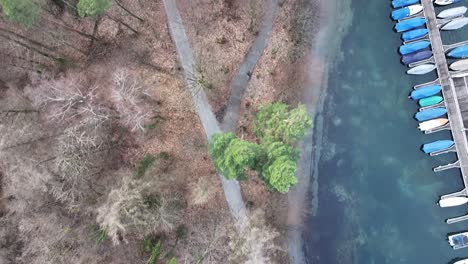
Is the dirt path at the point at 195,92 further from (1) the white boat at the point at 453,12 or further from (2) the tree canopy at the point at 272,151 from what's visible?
(1) the white boat at the point at 453,12

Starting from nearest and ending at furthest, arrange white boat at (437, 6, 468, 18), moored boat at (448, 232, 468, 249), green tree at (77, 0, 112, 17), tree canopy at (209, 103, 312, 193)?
green tree at (77, 0, 112, 17)
tree canopy at (209, 103, 312, 193)
white boat at (437, 6, 468, 18)
moored boat at (448, 232, 468, 249)

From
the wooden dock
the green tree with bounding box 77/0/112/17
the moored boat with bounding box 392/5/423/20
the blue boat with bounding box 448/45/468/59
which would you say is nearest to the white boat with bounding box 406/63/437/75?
the wooden dock

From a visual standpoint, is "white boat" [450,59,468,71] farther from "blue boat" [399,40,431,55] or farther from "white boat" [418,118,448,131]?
"white boat" [418,118,448,131]

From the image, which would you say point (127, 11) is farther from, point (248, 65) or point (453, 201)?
point (453, 201)

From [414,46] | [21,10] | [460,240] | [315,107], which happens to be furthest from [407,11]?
[21,10]

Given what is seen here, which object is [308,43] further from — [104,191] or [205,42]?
[104,191]

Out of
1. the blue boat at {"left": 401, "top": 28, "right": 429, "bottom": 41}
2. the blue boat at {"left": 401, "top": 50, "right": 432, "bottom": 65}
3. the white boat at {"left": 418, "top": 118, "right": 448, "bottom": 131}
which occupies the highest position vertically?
the blue boat at {"left": 401, "top": 28, "right": 429, "bottom": 41}
